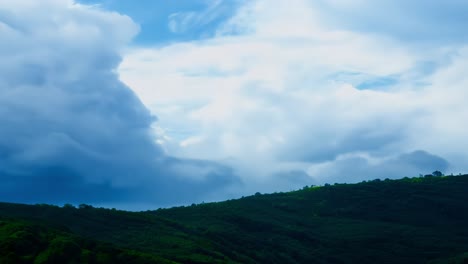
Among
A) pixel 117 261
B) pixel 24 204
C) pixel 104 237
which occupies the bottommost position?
pixel 117 261

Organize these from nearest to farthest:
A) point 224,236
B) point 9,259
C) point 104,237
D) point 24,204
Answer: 1. point 9,259
2. point 104,237
3. point 24,204
4. point 224,236

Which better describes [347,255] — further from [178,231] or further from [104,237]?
[104,237]

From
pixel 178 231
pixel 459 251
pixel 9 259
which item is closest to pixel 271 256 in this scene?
pixel 178 231

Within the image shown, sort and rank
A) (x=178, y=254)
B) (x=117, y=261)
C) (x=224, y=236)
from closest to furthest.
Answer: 1. (x=117, y=261)
2. (x=178, y=254)
3. (x=224, y=236)

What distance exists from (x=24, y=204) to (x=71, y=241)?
6982 centimetres

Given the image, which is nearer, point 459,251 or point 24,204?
point 24,204

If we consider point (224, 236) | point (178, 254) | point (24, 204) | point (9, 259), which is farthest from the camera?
point (224, 236)

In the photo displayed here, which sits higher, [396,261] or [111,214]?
[111,214]

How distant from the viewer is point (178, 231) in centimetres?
17350

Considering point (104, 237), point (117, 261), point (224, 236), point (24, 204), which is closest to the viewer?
point (117, 261)

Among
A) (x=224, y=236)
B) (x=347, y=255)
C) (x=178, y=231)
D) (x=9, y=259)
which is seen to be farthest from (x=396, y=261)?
(x=9, y=259)

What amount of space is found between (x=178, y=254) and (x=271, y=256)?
4452 centimetres

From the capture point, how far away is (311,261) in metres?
183

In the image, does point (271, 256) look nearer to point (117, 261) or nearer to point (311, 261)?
point (311, 261)
